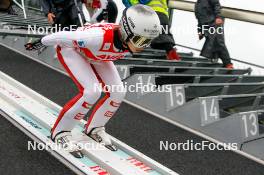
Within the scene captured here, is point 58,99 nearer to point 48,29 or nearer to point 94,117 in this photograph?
point 94,117

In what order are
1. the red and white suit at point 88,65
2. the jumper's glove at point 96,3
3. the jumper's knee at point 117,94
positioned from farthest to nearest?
the jumper's glove at point 96,3, the jumper's knee at point 117,94, the red and white suit at point 88,65

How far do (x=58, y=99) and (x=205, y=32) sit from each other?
287 cm

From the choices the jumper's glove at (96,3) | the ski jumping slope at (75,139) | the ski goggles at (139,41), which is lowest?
the ski jumping slope at (75,139)

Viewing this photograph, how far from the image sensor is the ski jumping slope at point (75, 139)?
307 cm

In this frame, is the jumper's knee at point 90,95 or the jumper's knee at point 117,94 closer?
the jumper's knee at point 90,95

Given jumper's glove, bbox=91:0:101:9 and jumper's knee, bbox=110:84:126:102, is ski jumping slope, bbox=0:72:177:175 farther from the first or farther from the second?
jumper's glove, bbox=91:0:101:9

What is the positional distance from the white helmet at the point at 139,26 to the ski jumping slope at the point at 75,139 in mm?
996

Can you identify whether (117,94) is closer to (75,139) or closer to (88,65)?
(88,65)

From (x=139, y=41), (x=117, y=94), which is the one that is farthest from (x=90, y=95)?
(x=139, y=41)

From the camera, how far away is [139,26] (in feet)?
9.31

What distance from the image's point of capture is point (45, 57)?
6812mm

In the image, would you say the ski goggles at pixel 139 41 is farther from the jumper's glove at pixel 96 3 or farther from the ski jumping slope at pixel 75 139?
the jumper's glove at pixel 96 3

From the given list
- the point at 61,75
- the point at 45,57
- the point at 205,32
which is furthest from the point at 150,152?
the point at 45,57

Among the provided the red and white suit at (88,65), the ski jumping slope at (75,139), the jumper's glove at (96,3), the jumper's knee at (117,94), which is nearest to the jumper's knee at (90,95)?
the red and white suit at (88,65)
